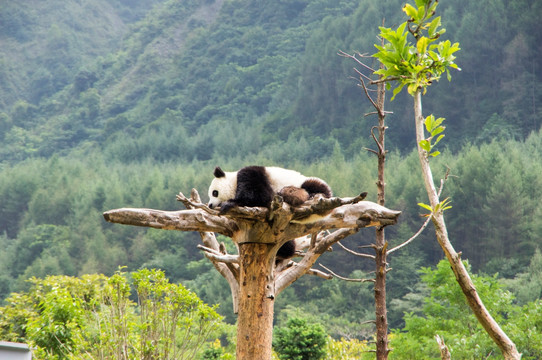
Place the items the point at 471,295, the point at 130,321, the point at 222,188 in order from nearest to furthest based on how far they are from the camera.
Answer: the point at 471,295
the point at 222,188
the point at 130,321

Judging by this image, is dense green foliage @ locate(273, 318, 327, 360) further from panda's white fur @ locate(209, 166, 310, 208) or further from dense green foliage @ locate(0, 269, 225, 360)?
panda's white fur @ locate(209, 166, 310, 208)

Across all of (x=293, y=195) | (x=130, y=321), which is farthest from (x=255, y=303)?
(x=130, y=321)

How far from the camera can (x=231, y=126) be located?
46719 millimetres

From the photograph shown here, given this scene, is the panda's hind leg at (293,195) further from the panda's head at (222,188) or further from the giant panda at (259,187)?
the panda's head at (222,188)

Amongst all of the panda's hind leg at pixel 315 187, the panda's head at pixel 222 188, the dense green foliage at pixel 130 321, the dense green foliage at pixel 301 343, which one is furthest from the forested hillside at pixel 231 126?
the panda's head at pixel 222 188

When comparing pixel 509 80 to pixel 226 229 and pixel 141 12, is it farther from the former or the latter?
pixel 141 12

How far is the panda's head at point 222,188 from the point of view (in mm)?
4781

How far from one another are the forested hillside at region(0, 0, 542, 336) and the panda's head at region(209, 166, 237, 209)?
16.9 meters

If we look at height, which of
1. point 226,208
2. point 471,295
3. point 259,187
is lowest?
point 471,295

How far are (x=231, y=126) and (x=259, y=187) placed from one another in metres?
42.3

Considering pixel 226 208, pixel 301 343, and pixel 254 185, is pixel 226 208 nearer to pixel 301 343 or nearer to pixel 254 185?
pixel 254 185

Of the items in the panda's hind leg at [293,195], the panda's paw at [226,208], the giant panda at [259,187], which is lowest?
the panda's paw at [226,208]

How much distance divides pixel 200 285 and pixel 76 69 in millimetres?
34535

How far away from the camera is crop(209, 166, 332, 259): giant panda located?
4.61 m
